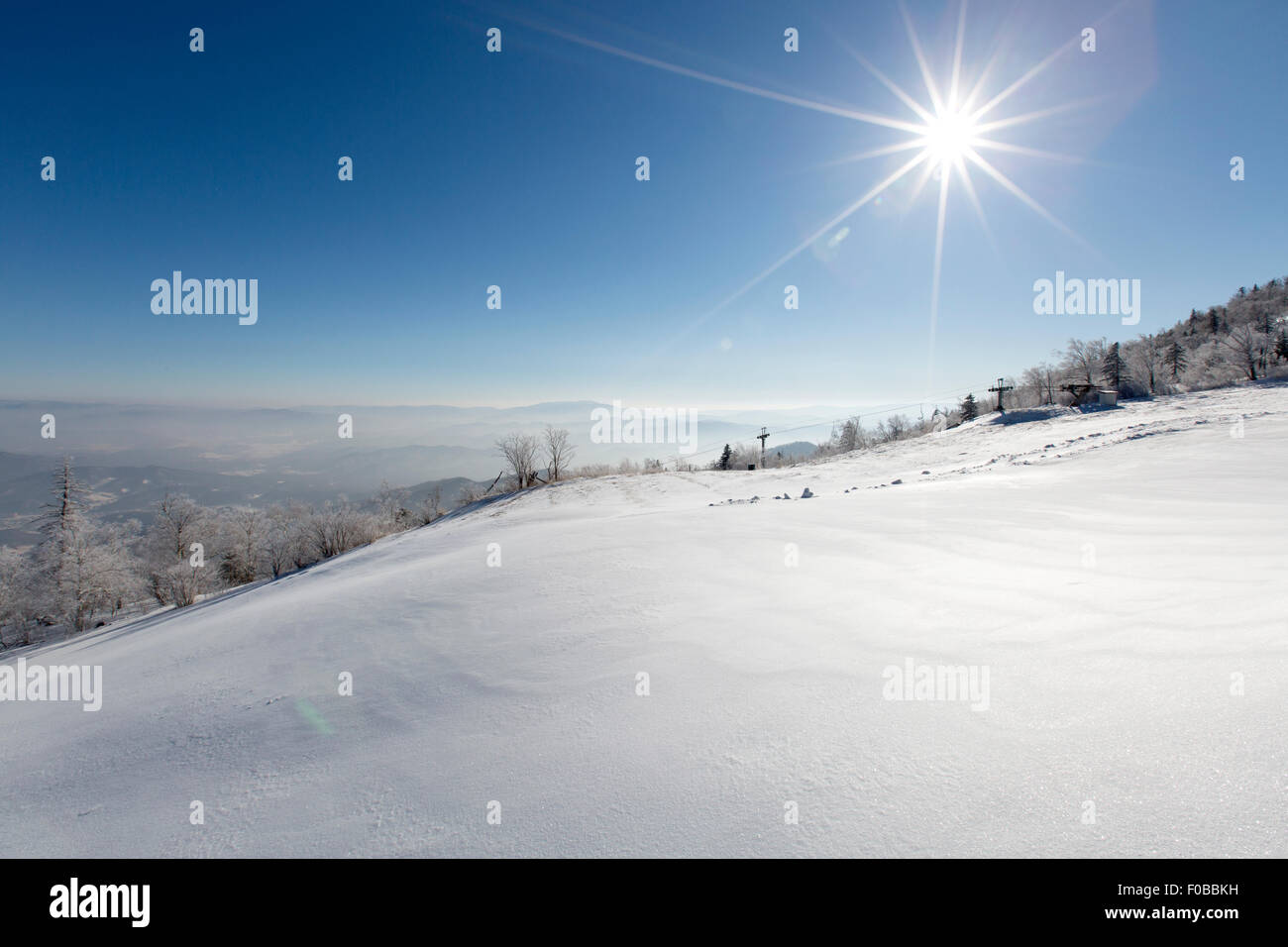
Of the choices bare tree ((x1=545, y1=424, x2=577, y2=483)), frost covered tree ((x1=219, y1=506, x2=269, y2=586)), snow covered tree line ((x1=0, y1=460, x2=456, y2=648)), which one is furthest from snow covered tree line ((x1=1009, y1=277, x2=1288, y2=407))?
frost covered tree ((x1=219, y1=506, x2=269, y2=586))

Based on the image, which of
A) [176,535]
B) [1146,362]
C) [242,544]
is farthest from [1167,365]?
[176,535]

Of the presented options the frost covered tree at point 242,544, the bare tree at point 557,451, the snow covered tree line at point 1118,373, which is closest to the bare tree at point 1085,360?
the snow covered tree line at point 1118,373

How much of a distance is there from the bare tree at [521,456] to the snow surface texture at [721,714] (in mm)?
16606

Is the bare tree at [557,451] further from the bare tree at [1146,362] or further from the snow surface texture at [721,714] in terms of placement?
the bare tree at [1146,362]

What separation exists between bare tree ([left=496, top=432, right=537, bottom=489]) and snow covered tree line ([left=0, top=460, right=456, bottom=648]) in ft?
16.5

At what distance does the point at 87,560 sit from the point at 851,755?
150 ft

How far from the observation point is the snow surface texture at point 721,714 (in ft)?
5.43

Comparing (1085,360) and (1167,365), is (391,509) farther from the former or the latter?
(1167,365)

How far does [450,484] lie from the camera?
300 feet

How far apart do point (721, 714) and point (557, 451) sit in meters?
20.6
